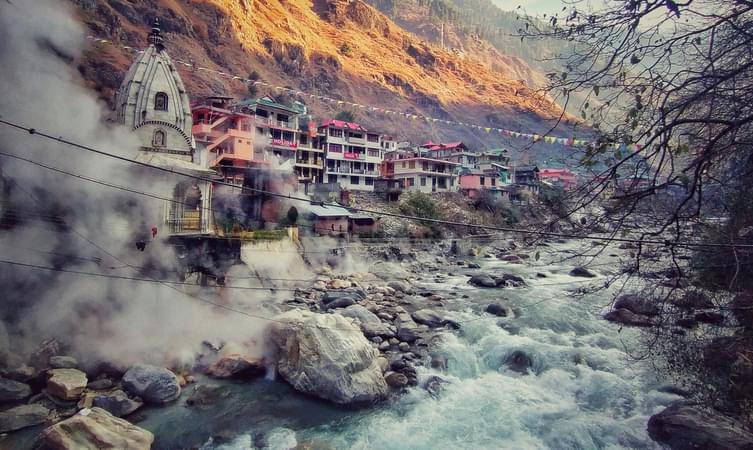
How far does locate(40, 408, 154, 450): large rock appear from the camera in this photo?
24.0ft

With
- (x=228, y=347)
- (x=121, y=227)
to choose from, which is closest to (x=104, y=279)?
(x=121, y=227)

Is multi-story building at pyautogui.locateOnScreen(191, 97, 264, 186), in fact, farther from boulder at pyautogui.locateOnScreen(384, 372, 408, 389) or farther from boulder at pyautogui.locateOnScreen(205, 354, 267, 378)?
boulder at pyautogui.locateOnScreen(384, 372, 408, 389)

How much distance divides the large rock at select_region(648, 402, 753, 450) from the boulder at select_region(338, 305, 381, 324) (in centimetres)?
927

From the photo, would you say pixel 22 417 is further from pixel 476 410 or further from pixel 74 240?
pixel 476 410

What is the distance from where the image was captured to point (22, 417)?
8680mm

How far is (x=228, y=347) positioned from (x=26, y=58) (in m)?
11.5

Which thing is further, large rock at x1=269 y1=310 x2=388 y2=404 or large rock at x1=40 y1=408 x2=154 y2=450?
large rock at x1=269 y1=310 x2=388 y2=404

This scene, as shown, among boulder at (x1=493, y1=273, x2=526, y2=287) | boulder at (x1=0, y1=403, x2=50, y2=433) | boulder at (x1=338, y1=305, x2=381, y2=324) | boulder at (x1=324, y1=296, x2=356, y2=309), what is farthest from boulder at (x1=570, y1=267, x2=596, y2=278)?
boulder at (x1=0, y1=403, x2=50, y2=433)

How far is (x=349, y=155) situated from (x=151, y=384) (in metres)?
33.7

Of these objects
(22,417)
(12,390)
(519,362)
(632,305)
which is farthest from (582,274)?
(12,390)

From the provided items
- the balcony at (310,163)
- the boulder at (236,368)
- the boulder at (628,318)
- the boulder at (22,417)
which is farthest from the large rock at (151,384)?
the balcony at (310,163)

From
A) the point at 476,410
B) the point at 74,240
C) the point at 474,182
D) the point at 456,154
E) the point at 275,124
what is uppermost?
the point at 456,154

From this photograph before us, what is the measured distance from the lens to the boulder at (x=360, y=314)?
15.6 m

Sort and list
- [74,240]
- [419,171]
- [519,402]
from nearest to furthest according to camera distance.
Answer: [519,402]
[74,240]
[419,171]
